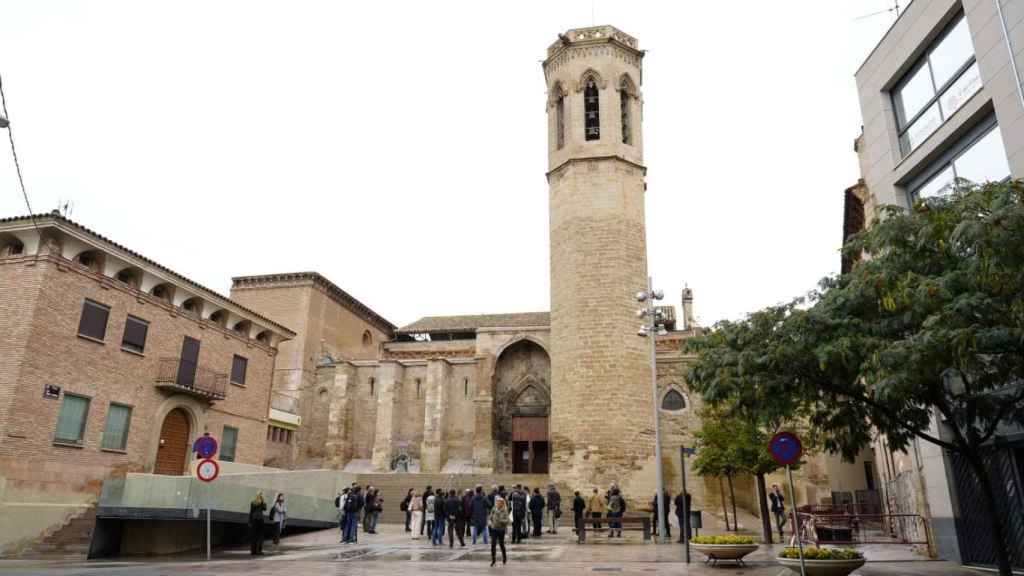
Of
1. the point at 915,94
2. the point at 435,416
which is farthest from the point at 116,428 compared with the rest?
the point at 915,94

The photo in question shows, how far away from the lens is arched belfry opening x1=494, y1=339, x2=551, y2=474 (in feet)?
111

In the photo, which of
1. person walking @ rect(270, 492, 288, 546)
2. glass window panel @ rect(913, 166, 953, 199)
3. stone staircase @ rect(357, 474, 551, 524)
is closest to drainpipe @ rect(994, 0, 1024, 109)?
glass window panel @ rect(913, 166, 953, 199)

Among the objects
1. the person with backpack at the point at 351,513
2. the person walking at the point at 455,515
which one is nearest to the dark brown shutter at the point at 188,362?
the person with backpack at the point at 351,513

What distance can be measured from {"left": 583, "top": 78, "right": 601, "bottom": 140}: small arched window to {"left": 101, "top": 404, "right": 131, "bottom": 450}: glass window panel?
21.5 metres

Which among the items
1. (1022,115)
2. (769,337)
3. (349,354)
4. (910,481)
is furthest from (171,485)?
(349,354)

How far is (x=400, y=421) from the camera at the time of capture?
3453 cm

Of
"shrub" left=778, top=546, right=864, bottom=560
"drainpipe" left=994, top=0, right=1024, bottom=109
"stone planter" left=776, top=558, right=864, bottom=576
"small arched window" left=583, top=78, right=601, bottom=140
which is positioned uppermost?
"small arched window" left=583, top=78, right=601, bottom=140

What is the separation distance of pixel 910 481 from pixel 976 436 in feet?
27.9

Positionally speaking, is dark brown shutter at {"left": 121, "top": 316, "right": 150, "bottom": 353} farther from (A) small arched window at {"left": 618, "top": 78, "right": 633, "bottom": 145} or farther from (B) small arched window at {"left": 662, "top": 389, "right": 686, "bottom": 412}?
(A) small arched window at {"left": 618, "top": 78, "right": 633, "bottom": 145}

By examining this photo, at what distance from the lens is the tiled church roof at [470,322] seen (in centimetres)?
4097

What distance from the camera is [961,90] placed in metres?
12.0

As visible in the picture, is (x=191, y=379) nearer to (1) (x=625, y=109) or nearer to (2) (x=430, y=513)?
(2) (x=430, y=513)

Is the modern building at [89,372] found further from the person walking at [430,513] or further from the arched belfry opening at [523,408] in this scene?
the arched belfry opening at [523,408]

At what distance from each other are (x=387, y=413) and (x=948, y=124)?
27.3 m
